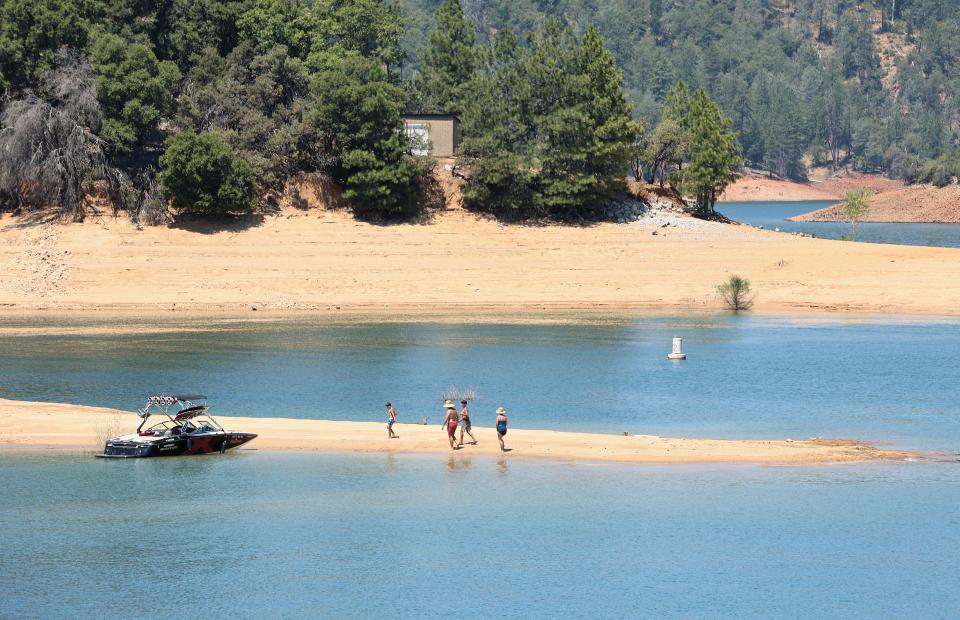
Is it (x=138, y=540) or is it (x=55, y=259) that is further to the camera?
(x=55, y=259)

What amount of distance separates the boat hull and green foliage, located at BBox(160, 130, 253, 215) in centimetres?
4451

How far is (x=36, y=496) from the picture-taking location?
36531 millimetres

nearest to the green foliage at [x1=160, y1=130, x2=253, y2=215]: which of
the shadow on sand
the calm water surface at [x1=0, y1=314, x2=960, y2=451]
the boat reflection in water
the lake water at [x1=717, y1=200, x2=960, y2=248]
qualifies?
the shadow on sand

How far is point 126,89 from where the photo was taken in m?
86.8

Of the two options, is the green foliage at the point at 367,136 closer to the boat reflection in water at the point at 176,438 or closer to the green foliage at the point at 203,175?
the green foliage at the point at 203,175

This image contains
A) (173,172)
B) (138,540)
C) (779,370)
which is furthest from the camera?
(173,172)

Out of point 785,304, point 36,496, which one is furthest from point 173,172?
point 36,496

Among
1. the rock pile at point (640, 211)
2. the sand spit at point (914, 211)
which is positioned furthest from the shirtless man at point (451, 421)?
the sand spit at point (914, 211)

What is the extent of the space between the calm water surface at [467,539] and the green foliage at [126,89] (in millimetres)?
50087

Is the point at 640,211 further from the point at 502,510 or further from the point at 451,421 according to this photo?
the point at 502,510

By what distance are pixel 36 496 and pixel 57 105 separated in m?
57.6

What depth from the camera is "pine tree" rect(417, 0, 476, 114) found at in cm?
11194

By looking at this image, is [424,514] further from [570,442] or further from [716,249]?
[716,249]

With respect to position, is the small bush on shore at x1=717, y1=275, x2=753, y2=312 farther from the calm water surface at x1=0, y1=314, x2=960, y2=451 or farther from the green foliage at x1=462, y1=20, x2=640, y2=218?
the green foliage at x1=462, y1=20, x2=640, y2=218
